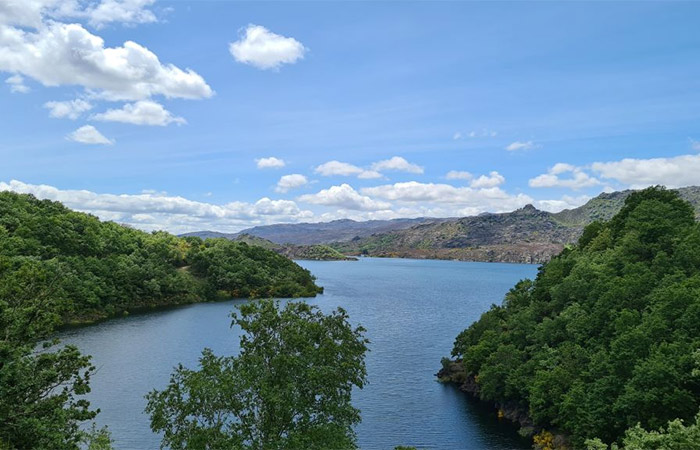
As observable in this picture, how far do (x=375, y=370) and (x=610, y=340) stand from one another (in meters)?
36.1

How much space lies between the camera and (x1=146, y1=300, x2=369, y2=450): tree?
2855 cm

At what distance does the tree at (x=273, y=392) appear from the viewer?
93.7ft

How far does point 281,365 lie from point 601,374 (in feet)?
123

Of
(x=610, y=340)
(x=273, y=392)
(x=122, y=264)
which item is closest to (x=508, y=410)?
(x=610, y=340)

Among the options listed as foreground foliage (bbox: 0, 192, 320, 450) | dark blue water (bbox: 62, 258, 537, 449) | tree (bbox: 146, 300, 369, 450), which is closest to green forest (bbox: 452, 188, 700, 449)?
dark blue water (bbox: 62, 258, 537, 449)

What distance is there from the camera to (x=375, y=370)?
7944 cm

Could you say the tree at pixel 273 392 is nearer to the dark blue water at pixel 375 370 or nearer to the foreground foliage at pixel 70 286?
the foreground foliage at pixel 70 286

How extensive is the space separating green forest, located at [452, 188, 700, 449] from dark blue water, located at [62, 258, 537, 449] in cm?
568

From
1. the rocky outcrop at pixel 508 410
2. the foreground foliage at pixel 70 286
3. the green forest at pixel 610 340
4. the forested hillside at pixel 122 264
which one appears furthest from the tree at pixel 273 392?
the forested hillside at pixel 122 264

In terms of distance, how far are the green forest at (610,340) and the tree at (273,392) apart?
50.6 ft

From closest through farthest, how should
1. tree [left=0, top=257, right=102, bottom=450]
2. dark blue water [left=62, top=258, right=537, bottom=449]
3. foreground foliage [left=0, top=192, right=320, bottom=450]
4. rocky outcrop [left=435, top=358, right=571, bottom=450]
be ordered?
tree [left=0, top=257, right=102, bottom=450] → foreground foliage [left=0, top=192, right=320, bottom=450] → rocky outcrop [left=435, top=358, right=571, bottom=450] → dark blue water [left=62, top=258, right=537, bottom=449]

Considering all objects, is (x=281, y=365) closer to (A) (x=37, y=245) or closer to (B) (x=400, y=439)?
(B) (x=400, y=439)

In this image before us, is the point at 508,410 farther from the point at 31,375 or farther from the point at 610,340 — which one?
the point at 31,375

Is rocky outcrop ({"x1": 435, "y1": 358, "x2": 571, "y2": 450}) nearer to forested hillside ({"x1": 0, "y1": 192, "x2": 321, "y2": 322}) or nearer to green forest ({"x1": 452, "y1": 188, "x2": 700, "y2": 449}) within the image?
green forest ({"x1": 452, "y1": 188, "x2": 700, "y2": 449})
